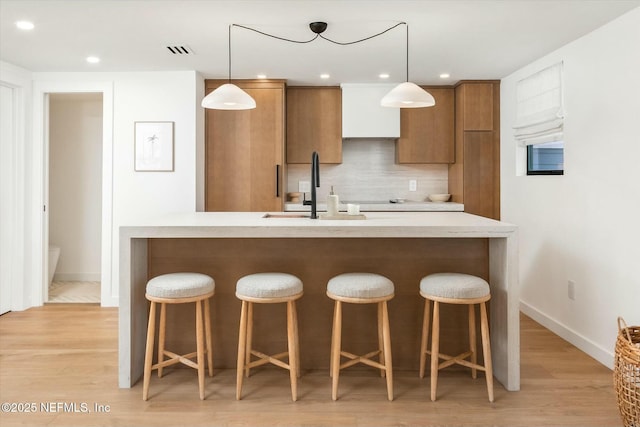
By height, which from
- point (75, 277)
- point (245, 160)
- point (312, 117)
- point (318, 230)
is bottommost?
point (75, 277)

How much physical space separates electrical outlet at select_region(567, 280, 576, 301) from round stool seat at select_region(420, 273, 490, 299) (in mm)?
1502

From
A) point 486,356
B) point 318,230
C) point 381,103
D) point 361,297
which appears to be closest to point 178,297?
point 318,230

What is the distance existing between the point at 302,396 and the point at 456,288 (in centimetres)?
105

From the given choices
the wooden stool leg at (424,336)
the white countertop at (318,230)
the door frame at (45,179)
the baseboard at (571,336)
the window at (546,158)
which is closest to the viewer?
the white countertop at (318,230)

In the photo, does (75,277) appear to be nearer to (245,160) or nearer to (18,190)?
(18,190)

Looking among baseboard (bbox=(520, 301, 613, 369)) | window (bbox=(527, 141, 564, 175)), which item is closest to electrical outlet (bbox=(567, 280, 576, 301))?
baseboard (bbox=(520, 301, 613, 369))

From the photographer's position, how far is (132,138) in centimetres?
468

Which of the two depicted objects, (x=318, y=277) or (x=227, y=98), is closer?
(x=318, y=277)

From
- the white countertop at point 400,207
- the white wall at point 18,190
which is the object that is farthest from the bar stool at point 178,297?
the white wall at point 18,190

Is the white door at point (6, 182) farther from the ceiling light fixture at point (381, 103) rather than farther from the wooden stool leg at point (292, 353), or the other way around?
the wooden stool leg at point (292, 353)

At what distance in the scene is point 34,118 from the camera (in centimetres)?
462

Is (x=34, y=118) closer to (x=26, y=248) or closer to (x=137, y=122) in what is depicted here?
(x=137, y=122)

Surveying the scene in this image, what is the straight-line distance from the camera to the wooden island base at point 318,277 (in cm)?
297

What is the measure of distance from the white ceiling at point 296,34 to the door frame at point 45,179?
0.21 m
